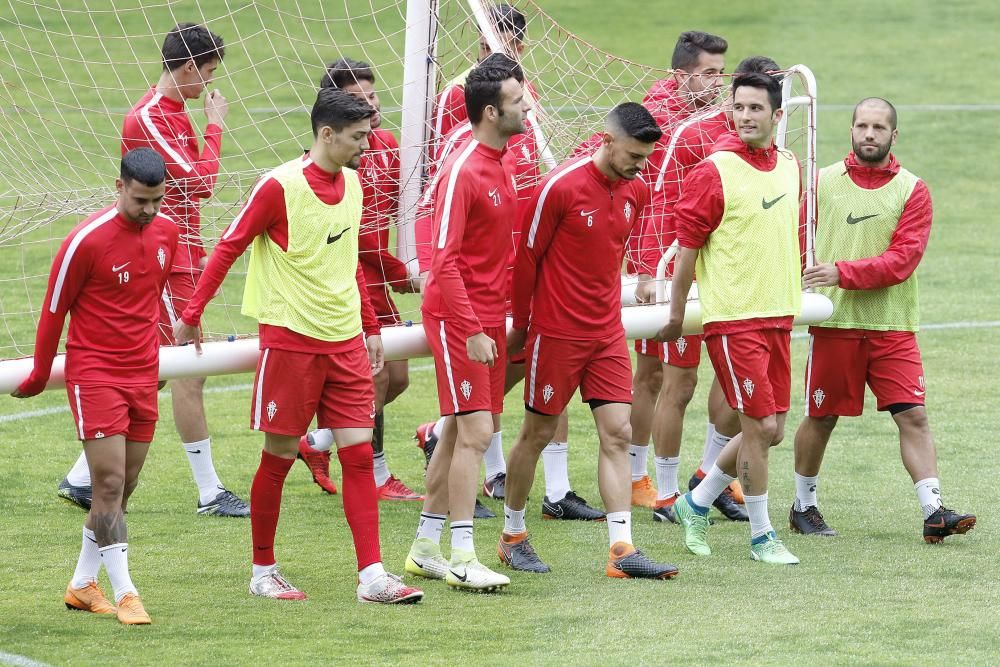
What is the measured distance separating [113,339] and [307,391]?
0.73 metres

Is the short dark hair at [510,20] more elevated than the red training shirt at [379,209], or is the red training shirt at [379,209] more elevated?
the short dark hair at [510,20]

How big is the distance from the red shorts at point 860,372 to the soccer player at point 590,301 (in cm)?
121

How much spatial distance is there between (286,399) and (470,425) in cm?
75

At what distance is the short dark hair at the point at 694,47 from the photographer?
26.7 feet

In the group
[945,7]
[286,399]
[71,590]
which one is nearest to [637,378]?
[286,399]

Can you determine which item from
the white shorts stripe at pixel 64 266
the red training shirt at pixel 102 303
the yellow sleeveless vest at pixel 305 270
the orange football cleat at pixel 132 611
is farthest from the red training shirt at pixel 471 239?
the orange football cleat at pixel 132 611

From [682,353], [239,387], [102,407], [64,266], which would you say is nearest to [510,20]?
[682,353]

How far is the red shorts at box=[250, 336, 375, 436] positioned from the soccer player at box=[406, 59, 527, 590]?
372 mm

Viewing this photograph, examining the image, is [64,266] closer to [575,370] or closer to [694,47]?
[575,370]

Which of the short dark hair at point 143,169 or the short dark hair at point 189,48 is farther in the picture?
the short dark hair at point 189,48

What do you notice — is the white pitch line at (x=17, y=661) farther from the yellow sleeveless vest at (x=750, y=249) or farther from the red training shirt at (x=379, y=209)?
the yellow sleeveless vest at (x=750, y=249)

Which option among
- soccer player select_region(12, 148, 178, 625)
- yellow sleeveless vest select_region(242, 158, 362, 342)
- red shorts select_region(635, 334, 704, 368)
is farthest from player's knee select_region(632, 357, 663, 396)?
soccer player select_region(12, 148, 178, 625)

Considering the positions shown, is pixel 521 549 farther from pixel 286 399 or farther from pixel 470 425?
pixel 286 399

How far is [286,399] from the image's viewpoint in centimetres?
583
